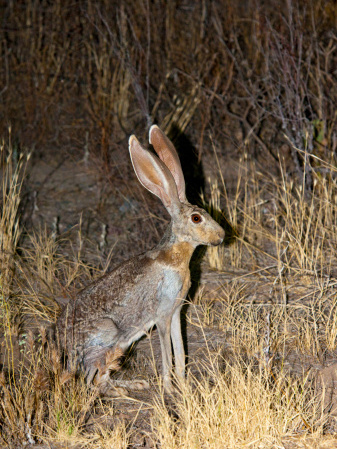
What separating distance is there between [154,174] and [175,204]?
22 cm

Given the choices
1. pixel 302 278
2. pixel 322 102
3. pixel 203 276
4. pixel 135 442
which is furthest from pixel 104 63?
pixel 135 442

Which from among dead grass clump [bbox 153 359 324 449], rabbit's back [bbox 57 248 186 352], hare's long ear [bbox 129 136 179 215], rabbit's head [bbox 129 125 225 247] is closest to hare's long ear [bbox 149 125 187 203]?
rabbit's head [bbox 129 125 225 247]

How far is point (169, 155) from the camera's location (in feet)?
12.5

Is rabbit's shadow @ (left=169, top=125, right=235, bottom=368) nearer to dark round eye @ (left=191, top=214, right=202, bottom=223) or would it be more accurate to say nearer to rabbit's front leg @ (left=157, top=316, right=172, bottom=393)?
rabbit's front leg @ (left=157, top=316, right=172, bottom=393)

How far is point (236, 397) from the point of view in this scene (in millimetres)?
3062

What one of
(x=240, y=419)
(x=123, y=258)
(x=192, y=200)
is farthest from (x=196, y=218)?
(x=192, y=200)

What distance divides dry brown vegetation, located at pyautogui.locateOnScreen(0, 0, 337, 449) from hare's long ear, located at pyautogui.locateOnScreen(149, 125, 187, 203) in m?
0.88

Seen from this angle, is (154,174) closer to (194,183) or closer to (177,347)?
(177,347)

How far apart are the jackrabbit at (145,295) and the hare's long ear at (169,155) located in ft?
0.41

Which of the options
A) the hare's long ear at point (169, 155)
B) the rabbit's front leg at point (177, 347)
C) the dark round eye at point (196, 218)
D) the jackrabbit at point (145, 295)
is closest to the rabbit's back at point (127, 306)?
the jackrabbit at point (145, 295)

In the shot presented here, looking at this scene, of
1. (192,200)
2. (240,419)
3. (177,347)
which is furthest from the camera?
(192,200)

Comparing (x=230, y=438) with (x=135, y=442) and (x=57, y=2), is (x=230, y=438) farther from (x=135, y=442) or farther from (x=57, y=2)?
(x=57, y=2)

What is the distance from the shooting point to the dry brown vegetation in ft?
10.0

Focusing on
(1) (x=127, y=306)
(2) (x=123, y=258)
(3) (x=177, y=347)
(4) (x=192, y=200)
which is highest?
(1) (x=127, y=306)
